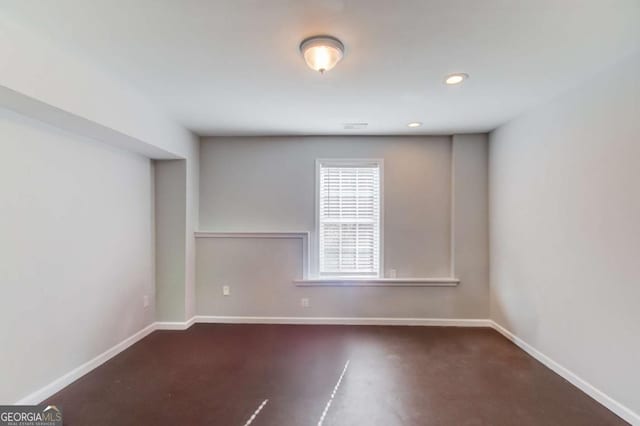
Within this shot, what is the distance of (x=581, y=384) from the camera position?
2.36 metres

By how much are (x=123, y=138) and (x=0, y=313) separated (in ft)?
5.08

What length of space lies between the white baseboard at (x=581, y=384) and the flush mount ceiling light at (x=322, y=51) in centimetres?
308

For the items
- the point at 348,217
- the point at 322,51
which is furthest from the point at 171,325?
the point at 322,51

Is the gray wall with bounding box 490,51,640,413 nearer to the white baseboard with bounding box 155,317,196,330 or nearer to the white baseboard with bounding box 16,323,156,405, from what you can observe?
the white baseboard with bounding box 155,317,196,330

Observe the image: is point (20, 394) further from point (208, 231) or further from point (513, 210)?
point (513, 210)

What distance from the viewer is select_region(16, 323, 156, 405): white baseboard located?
6.96ft

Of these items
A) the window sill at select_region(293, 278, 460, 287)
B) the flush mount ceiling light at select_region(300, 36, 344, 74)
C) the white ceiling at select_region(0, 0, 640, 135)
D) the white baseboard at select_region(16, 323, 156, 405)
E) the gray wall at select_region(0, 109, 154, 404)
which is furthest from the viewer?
the window sill at select_region(293, 278, 460, 287)

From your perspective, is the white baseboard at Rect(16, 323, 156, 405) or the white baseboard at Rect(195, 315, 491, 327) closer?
the white baseboard at Rect(16, 323, 156, 405)

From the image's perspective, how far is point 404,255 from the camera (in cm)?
391

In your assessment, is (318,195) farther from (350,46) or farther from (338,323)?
(350,46)

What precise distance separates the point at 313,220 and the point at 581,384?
301cm

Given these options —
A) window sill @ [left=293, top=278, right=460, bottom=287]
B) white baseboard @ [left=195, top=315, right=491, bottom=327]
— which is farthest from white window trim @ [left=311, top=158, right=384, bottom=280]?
white baseboard @ [left=195, top=315, right=491, bottom=327]

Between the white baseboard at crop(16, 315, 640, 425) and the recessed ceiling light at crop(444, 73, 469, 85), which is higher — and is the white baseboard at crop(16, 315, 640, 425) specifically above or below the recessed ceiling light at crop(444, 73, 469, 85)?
below

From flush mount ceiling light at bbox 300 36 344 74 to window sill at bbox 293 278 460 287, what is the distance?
265 cm
